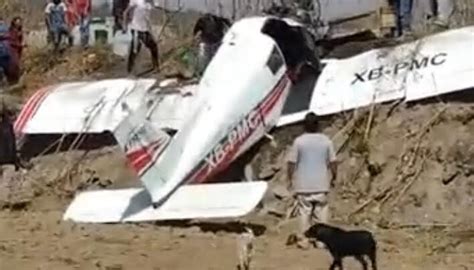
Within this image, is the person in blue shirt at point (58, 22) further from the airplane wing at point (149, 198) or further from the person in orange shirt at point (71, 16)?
the airplane wing at point (149, 198)

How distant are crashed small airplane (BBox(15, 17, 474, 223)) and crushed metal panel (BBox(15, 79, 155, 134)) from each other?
0.01 meters

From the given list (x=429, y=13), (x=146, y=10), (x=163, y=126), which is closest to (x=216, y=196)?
(x=163, y=126)

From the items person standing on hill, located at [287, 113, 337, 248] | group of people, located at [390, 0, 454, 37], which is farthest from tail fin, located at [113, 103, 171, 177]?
group of people, located at [390, 0, 454, 37]

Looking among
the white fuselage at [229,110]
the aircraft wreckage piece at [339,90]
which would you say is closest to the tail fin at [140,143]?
the white fuselage at [229,110]

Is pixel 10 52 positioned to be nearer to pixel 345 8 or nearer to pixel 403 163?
pixel 345 8

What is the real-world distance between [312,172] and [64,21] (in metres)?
10.5

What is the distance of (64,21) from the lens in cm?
2447

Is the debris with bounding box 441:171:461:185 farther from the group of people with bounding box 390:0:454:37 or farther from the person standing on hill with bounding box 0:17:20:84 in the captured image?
the person standing on hill with bounding box 0:17:20:84

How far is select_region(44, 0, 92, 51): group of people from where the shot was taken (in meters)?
24.3

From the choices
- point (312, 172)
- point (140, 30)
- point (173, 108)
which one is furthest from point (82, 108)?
point (312, 172)

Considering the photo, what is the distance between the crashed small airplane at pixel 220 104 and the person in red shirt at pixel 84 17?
13.6 feet

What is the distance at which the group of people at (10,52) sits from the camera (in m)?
22.0

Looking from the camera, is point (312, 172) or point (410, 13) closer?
point (312, 172)

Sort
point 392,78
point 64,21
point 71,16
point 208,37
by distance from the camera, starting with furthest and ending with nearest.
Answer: point 71,16
point 64,21
point 208,37
point 392,78
